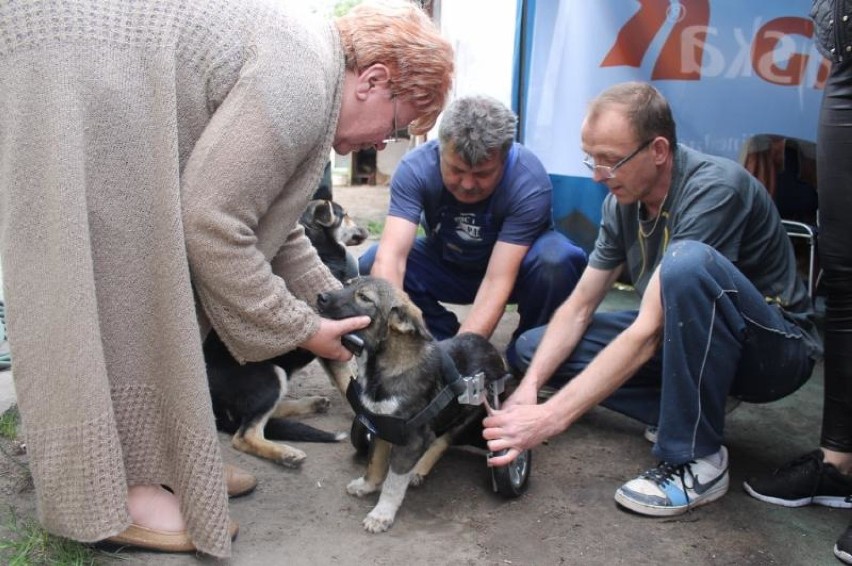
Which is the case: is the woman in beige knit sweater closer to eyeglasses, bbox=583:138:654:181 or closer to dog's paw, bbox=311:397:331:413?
eyeglasses, bbox=583:138:654:181

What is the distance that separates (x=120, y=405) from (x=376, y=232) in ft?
21.9

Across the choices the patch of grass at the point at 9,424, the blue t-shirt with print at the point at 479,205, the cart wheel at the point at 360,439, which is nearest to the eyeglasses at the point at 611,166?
the blue t-shirt with print at the point at 479,205

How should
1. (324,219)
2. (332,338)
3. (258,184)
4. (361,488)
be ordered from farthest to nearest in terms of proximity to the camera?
(324,219), (361,488), (332,338), (258,184)

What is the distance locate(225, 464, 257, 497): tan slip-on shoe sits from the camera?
285 cm

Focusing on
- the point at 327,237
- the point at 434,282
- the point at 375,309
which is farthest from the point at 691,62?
the point at 375,309

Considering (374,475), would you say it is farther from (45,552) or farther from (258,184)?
(258,184)

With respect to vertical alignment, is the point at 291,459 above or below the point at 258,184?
below

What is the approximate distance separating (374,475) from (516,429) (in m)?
0.71

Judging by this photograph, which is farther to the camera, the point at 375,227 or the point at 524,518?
the point at 375,227

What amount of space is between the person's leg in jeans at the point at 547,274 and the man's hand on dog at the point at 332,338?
158 cm

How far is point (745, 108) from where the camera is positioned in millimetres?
5254

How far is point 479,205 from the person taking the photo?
13.1ft

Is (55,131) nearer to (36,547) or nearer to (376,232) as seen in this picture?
(36,547)

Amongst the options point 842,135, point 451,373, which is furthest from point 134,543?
point 842,135
